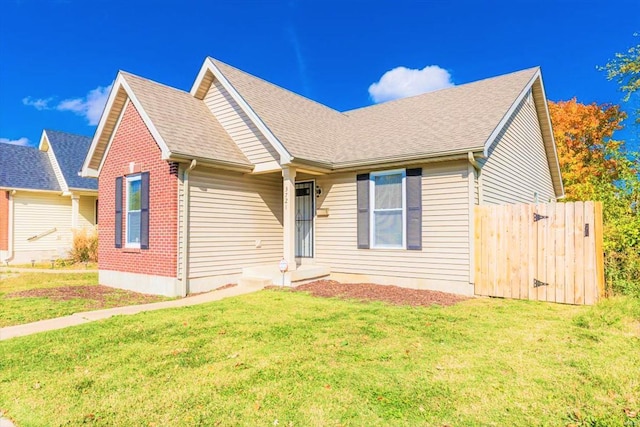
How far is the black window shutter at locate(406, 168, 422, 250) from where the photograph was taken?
921 cm

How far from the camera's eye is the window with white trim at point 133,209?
→ 10391 mm

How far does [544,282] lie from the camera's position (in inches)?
305

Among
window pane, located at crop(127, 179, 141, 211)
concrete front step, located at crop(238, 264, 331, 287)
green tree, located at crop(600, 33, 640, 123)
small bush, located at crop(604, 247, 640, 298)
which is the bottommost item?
concrete front step, located at crop(238, 264, 331, 287)

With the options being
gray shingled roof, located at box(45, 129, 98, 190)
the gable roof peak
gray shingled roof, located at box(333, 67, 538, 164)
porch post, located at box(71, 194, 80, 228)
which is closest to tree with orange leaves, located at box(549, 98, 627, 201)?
gray shingled roof, located at box(333, 67, 538, 164)

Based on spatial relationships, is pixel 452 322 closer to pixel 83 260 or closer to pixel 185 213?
pixel 185 213

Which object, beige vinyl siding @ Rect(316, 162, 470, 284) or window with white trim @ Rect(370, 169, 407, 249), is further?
window with white trim @ Rect(370, 169, 407, 249)

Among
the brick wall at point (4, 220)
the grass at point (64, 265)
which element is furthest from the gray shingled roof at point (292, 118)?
the brick wall at point (4, 220)

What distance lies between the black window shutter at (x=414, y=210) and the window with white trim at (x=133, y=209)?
23.2 ft

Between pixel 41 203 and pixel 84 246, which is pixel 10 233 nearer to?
pixel 41 203

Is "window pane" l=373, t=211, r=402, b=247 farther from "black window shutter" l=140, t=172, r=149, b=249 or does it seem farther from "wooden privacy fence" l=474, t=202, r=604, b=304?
"black window shutter" l=140, t=172, r=149, b=249

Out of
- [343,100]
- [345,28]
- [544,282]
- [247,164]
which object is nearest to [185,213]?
[247,164]

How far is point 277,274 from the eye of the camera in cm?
973

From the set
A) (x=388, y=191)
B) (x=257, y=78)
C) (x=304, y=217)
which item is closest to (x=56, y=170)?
(x=257, y=78)

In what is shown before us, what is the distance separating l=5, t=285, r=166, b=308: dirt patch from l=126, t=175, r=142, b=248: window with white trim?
1.36 m
